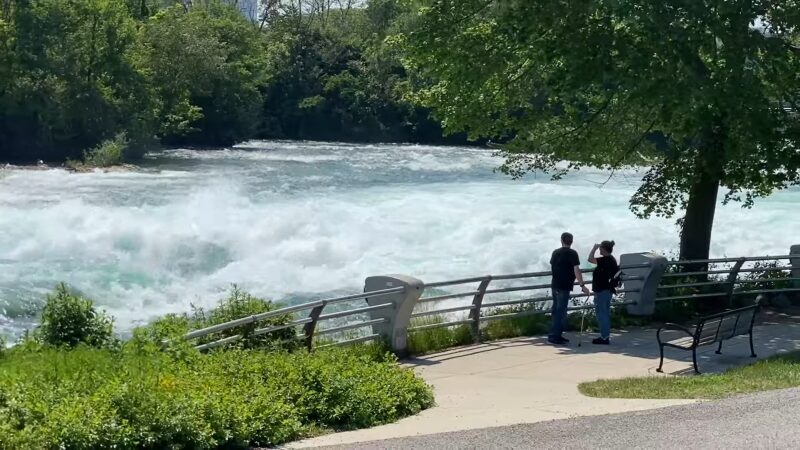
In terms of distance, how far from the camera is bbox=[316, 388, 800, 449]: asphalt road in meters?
8.45

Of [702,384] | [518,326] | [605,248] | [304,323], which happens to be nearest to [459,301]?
[518,326]

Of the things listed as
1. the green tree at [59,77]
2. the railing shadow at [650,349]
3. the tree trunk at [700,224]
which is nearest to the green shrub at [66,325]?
the railing shadow at [650,349]

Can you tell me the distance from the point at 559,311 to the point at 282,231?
45.7 ft

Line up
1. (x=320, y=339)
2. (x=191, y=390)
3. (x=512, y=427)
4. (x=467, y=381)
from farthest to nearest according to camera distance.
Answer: (x=320, y=339) → (x=467, y=381) → (x=512, y=427) → (x=191, y=390)

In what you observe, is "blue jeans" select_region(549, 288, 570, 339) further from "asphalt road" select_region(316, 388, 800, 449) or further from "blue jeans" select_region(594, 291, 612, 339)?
"asphalt road" select_region(316, 388, 800, 449)

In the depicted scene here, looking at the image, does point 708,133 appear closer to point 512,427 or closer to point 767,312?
point 767,312

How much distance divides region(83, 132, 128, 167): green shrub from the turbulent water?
524 cm

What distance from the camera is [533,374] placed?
13.0m

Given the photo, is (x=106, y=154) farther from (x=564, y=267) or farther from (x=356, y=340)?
(x=356, y=340)

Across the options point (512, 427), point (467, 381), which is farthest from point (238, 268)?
point (512, 427)

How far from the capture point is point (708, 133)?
17469 mm

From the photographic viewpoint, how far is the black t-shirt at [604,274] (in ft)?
49.8

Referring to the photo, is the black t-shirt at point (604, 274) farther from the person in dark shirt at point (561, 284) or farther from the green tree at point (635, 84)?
the green tree at point (635, 84)

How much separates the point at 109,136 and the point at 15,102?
192 inches
